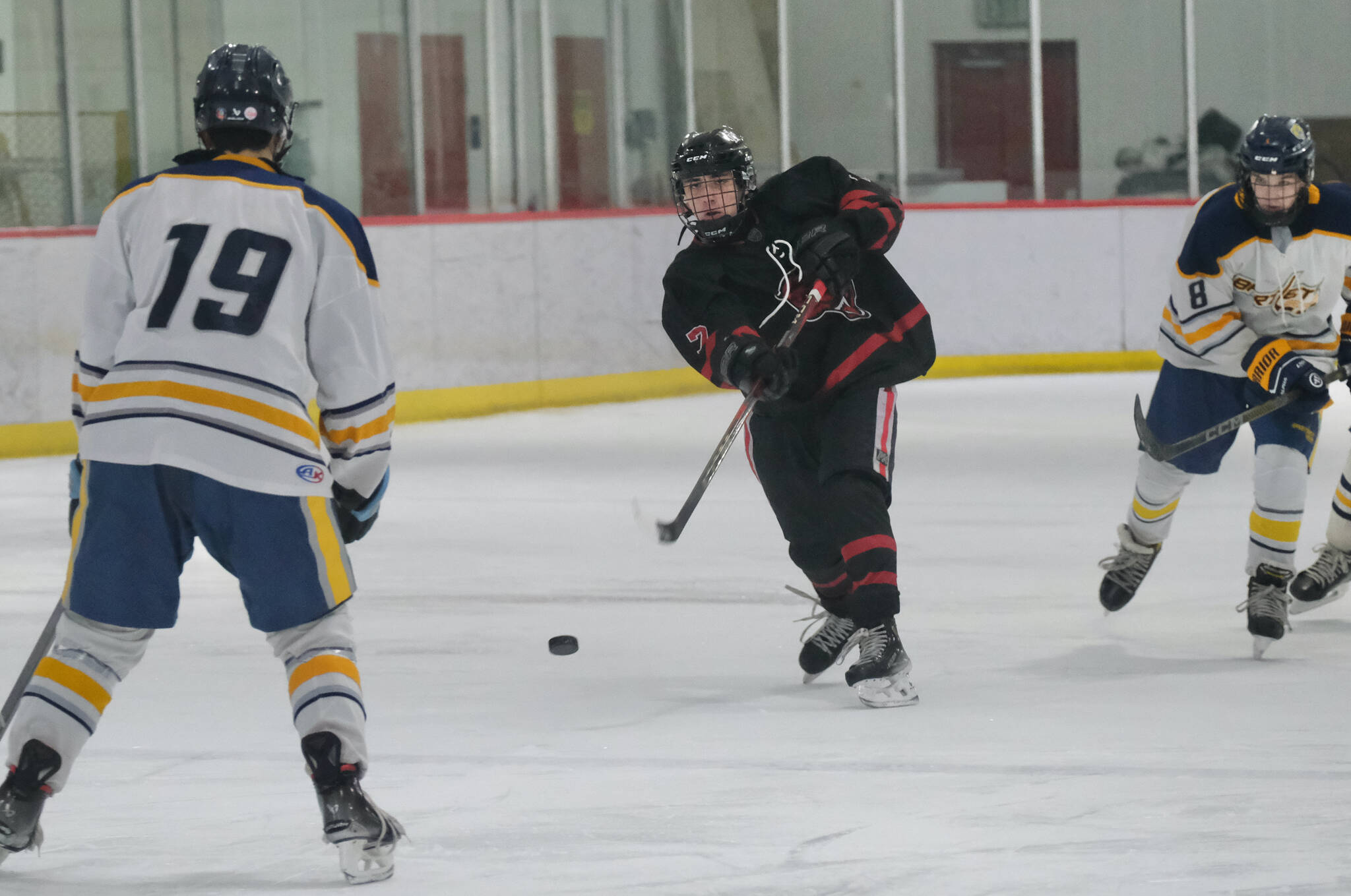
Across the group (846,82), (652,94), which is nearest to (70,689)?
(652,94)

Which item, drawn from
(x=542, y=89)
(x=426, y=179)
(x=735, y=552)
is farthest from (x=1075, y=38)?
(x=735, y=552)

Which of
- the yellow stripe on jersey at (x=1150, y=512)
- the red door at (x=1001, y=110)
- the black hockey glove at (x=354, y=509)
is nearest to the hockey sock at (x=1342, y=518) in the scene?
the yellow stripe on jersey at (x=1150, y=512)

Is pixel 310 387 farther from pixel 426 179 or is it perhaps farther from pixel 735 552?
pixel 426 179

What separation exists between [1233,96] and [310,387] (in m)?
11.4

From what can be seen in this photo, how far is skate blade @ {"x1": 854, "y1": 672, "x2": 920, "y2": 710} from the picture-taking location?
346 cm

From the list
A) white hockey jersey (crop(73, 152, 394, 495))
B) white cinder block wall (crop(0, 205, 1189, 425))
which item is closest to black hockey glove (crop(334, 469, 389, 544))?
white hockey jersey (crop(73, 152, 394, 495))

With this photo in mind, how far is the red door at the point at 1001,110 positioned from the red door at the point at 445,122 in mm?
3556

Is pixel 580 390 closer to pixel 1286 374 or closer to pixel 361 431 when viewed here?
pixel 1286 374

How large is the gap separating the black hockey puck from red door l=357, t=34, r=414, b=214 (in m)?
6.66

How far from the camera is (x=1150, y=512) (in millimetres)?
4344

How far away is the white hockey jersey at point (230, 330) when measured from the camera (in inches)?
94.8

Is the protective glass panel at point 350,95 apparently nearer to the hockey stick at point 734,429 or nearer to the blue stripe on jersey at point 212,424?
the hockey stick at point 734,429

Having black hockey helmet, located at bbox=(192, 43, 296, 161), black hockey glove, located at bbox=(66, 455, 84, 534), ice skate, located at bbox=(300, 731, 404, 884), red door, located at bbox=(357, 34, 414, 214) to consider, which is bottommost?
ice skate, located at bbox=(300, 731, 404, 884)

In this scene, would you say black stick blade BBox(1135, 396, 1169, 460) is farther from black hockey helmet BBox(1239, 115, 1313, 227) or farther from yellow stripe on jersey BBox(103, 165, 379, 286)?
yellow stripe on jersey BBox(103, 165, 379, 286)
